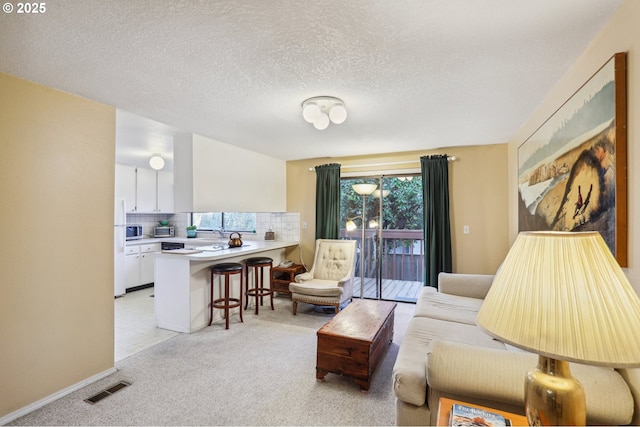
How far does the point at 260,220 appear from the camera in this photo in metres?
5.52

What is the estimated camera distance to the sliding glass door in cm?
470


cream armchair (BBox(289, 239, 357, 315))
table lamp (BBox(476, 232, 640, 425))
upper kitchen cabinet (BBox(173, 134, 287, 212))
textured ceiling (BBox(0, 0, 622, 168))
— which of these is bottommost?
cream armchair (BBox(289, 239, 357, 315))

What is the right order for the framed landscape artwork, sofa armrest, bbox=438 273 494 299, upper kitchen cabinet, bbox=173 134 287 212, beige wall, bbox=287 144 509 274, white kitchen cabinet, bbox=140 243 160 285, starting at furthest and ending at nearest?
white kitchen cabinet, bbox=140 243 160 285
beige wall, bbox=287 144 509 274
upper kitchen cabinet, bbox=173 134 287 212
sofa armrest, bbox=438 273 494 299
the framed landscape artwork

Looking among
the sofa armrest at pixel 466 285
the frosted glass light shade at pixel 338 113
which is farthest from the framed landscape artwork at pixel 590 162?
the frosted glass light shade at pixel 338 113

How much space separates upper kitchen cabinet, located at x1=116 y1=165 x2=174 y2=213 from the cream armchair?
3540 millimetres

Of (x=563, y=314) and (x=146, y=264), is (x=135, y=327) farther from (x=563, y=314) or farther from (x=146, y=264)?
(x=563, y=314)

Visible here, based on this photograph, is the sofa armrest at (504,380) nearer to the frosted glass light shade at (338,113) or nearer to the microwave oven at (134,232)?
the frosted glass light shade at (338,113)

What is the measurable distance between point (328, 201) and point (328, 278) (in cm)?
126

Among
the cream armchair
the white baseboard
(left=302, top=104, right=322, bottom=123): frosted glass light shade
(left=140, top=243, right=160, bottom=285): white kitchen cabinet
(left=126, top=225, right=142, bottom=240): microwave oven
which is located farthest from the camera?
(left=126, top=225, right=142, bottom=240): microwave oven

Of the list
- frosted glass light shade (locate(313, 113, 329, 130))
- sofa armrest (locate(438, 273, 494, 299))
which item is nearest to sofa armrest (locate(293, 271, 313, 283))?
sofa armrest (locate(438, 273, 494, 299))

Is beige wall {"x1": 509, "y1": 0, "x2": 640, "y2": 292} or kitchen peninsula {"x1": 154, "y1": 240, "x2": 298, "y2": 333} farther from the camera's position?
kitchen peninsula {"x1": 154, "y1": 240, "x2": 298, "y2": 333}

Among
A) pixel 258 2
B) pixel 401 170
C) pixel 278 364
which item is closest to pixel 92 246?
pixel 278 364

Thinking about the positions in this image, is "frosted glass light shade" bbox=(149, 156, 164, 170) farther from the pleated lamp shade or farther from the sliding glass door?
the pleated lamp shade

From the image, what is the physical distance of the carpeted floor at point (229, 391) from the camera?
195 cm
